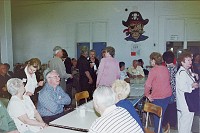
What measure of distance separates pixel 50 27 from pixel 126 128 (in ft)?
25.0

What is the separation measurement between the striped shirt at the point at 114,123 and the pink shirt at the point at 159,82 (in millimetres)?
Answer: 1668

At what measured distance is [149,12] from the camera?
7574 mm

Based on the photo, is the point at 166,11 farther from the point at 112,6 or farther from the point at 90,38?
the point at 90,38

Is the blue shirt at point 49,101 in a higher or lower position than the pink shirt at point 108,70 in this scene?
lower

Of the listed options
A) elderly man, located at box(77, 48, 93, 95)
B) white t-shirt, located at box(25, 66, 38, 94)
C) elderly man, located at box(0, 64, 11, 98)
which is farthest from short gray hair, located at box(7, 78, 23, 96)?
elderly man, located at box(77, 48, 93, 95)

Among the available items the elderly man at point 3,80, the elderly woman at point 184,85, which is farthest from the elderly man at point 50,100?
the elderly woman at point 184,85

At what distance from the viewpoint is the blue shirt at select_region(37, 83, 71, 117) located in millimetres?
2967

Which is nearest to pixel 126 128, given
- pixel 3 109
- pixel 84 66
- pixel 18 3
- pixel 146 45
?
pixel 3 109

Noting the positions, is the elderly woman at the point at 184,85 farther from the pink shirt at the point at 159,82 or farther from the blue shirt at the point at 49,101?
the blue shirt at the point at 49,101

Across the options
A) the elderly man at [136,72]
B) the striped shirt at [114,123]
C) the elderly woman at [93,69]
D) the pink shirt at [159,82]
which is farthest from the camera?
the elderly man at [136,72]

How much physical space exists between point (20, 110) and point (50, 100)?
528 mm

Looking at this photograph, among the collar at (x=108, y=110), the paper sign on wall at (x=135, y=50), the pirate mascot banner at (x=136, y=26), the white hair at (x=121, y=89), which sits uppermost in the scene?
the pirate mascot banner at (x=136, y=26)

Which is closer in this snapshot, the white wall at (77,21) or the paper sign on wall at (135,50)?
the white wall at (77,21)

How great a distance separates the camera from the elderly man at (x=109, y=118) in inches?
66.4
